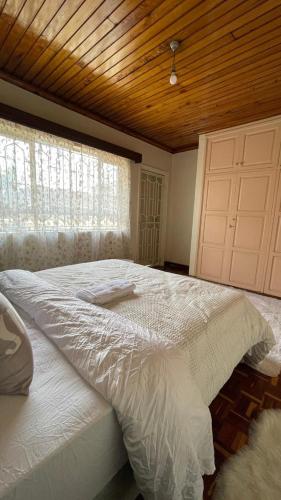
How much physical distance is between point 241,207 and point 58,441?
3.43 m

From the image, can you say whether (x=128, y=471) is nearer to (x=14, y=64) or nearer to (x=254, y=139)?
(x=14, y=64)

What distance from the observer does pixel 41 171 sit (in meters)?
2.49

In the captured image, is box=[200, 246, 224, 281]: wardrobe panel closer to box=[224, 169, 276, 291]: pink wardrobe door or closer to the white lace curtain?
box=[224, 169, 276, 291]: pink wardrobe door

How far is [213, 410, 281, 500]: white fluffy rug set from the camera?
0.90 metres

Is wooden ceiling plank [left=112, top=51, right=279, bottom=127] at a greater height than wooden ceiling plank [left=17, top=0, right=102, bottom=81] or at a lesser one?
greater

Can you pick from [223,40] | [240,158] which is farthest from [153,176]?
[223,40]

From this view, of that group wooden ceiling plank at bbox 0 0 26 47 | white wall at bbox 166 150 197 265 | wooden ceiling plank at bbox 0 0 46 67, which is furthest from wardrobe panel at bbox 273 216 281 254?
wooden ceiling plank at bbox 0 0 26 47

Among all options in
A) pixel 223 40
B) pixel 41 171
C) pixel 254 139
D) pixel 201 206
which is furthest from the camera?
pixel 201 206

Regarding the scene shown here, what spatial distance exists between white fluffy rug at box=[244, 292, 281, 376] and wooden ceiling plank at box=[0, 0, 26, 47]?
128 inches

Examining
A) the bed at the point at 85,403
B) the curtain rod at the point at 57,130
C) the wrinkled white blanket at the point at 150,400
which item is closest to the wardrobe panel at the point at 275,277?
the bed at the point at 85,403

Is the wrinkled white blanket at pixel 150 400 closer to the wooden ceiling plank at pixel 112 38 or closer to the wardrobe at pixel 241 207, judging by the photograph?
the wooden ceiling plank at pixel 112 38

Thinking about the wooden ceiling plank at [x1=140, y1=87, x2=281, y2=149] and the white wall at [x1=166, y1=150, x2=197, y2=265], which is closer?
the wooden ceiling plank at [x1=140, y1=87, x2=281, y2=149]

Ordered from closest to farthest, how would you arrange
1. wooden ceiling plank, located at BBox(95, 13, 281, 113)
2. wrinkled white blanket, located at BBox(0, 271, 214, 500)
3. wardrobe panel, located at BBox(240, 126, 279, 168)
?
wrinkled white blanket, located at BBox(0, 271, 214, 500)
wooden ceiling plank, located at BBox(95, 13, 281, 113)
wardrobe panel, located at BBox(240, 126, 279, 168)

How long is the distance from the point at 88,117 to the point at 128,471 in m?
3.55
